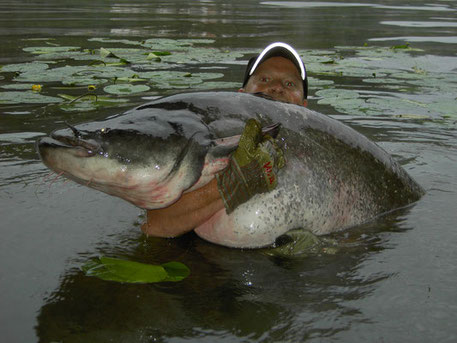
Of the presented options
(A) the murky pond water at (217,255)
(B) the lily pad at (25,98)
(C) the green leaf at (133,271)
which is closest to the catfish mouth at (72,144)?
(A) the murky pond water at (217,255)

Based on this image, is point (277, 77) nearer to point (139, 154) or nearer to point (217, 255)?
point (217, 255)

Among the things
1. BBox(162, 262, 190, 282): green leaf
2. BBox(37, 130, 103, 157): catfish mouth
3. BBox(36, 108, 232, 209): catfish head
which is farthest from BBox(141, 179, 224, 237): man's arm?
BBox(37, 130, 103, 157): catfish mouth

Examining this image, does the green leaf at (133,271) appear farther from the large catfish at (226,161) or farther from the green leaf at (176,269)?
the large catfish at (226,161)

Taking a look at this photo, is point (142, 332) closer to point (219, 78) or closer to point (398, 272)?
point (398, 272)

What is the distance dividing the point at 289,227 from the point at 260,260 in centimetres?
23

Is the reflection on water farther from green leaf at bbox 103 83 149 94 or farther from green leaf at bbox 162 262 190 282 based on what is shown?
green leaf at bbox 103 83 149 94

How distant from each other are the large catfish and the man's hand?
5 cm

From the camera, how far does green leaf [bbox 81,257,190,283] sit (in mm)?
2449

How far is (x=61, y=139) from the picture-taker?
91.4 inches

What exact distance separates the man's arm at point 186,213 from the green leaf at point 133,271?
0.96 ft

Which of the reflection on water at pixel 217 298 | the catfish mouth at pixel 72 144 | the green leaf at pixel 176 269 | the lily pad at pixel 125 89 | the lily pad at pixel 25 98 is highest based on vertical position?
the catfish mouth at pixel 72 144

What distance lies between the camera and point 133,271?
2484mm

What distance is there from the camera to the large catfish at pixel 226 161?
7.73 ft

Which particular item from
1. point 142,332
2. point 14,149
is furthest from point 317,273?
point 14,149
